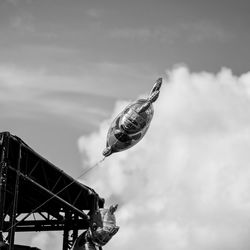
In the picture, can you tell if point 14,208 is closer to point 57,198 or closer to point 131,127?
point 57,198

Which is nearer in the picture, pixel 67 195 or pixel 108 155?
pixel 108 155

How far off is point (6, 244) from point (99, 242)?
5075 mm

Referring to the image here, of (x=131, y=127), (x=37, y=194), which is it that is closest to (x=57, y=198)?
A: (x=37, y=194)

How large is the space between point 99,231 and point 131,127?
20.5ft

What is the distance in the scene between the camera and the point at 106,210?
80.5ft

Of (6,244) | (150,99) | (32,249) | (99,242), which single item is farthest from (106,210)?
(150,99)

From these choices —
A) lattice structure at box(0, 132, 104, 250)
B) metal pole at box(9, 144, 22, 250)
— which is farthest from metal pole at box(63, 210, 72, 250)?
metal pole at box(9, 144, 22, 250)

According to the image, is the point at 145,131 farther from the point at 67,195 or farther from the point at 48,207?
the point at 48,207

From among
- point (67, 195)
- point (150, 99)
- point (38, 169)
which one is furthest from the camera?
point (67, 195)

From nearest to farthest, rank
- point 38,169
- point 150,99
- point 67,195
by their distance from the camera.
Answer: point 150,99
point 38,169
point 67,195

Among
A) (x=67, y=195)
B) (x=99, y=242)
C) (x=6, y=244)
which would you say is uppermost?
(x=67, y=195)

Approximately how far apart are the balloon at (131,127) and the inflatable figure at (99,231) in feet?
18.0

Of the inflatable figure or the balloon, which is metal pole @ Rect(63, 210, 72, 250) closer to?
the inflatable figure

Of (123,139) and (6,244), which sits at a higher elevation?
(123,139)
